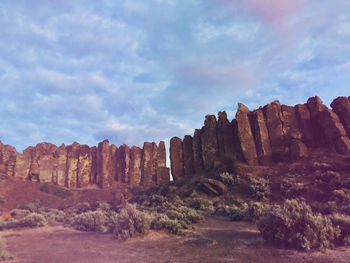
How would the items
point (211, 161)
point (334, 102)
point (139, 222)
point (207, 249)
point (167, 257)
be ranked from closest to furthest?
1. point (167, 257)
2. point (207, 249)
3. point (139, 222)
4. point (334, 102)
5. point (211, 161)

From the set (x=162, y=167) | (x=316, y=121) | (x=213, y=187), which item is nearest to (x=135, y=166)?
(x=162, y=167)

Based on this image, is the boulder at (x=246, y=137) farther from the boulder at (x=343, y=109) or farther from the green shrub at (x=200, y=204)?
the green shrub at (x=200, y=204)

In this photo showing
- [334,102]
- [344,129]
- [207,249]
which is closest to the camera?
[207,249]

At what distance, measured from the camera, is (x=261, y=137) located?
2656 centimetres

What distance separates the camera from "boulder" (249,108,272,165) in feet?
84.7

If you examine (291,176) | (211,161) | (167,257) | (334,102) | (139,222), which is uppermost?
(334,102)

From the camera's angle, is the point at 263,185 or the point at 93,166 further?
the point at 93,166

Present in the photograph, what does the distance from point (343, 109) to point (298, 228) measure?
994 inches

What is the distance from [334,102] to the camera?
2666 centimetres

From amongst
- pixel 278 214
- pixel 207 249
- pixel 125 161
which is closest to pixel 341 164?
pixel 278 214

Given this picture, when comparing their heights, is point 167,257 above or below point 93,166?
below

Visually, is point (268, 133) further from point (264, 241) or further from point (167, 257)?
point (167, 257)

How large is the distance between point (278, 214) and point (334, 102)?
26.4 meters

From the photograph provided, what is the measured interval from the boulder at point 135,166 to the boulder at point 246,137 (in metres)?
22.3
